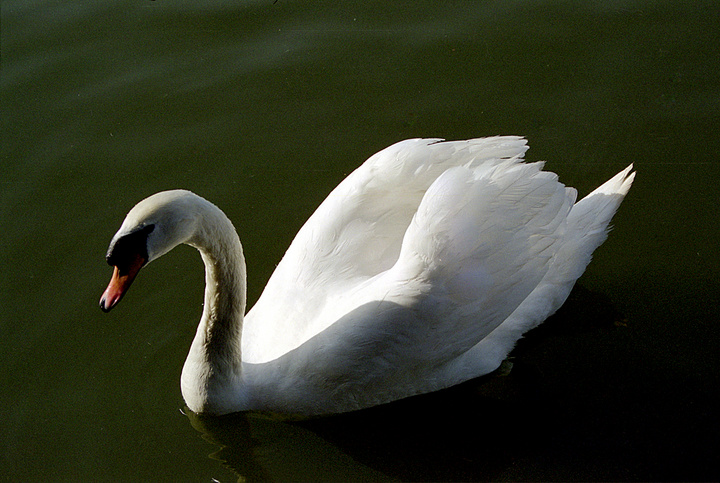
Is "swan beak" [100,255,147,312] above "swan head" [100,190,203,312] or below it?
below

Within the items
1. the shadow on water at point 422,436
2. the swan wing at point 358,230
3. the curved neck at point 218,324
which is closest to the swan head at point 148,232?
the curved neck at point 218,324

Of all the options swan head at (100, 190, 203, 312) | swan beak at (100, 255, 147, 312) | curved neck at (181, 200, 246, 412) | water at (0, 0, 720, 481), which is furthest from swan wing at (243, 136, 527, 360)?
swan beak at (100, 255, 147, 312)

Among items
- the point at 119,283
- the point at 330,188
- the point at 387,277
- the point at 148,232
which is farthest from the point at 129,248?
the point at 330,188

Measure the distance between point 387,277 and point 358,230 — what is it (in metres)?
0.62

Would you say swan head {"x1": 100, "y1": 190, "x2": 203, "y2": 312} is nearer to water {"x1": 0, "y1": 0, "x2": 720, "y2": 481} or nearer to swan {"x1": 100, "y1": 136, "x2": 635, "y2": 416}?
swan {"x1": 100, "y1": 136, "x2": 635, "y2": 416}

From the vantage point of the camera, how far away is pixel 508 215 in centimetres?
473

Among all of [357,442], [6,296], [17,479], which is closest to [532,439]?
[357,442]

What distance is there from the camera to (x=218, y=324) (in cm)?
469

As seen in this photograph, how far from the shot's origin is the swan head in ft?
13.0

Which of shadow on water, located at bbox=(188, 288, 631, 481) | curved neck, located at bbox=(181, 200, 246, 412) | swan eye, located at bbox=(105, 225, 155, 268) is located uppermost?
swan eye, located at bbox=(105, 225, 155, 268)

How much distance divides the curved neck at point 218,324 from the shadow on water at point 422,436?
483mm

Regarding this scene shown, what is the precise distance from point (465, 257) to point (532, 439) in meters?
1.38

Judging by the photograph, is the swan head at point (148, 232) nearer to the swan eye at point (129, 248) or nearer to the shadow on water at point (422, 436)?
the swan eye at point (129, 248)

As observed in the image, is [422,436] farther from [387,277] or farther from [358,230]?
[358,230]
